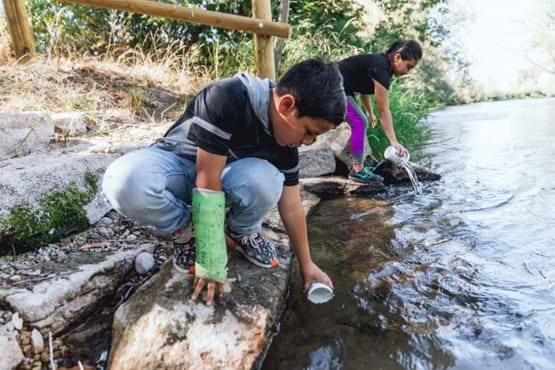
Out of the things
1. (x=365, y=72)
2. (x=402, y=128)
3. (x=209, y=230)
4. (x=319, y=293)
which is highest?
(x=365, y=72)

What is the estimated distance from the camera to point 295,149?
5.09 ft

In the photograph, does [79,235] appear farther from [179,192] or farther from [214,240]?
[214,240]

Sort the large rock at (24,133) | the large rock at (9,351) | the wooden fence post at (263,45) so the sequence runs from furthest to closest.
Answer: the wooden fence post at (263,45) < the large rock at (24,133) < the large rock at (9,351)

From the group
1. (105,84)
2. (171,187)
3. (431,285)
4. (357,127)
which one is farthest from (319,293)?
(105,84)

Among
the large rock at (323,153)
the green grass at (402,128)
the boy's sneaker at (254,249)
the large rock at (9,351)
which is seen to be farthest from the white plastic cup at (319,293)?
the green grass at (402,128)

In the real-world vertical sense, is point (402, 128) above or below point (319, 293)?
below

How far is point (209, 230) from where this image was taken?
1270mm

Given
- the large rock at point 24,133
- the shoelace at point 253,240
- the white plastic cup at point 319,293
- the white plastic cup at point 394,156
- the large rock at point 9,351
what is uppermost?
the large rock at point 24,133

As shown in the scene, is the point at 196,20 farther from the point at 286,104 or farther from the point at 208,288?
Result: the point at 208,288

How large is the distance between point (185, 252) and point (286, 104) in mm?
654

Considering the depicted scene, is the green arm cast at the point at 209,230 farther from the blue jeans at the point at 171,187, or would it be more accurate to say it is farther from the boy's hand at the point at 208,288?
the blue jeans at the point at 171,187

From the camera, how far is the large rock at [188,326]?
1185 mm

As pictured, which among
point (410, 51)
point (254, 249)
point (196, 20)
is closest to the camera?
point (254, 249)

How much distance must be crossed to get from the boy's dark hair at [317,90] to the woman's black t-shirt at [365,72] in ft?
6.75
